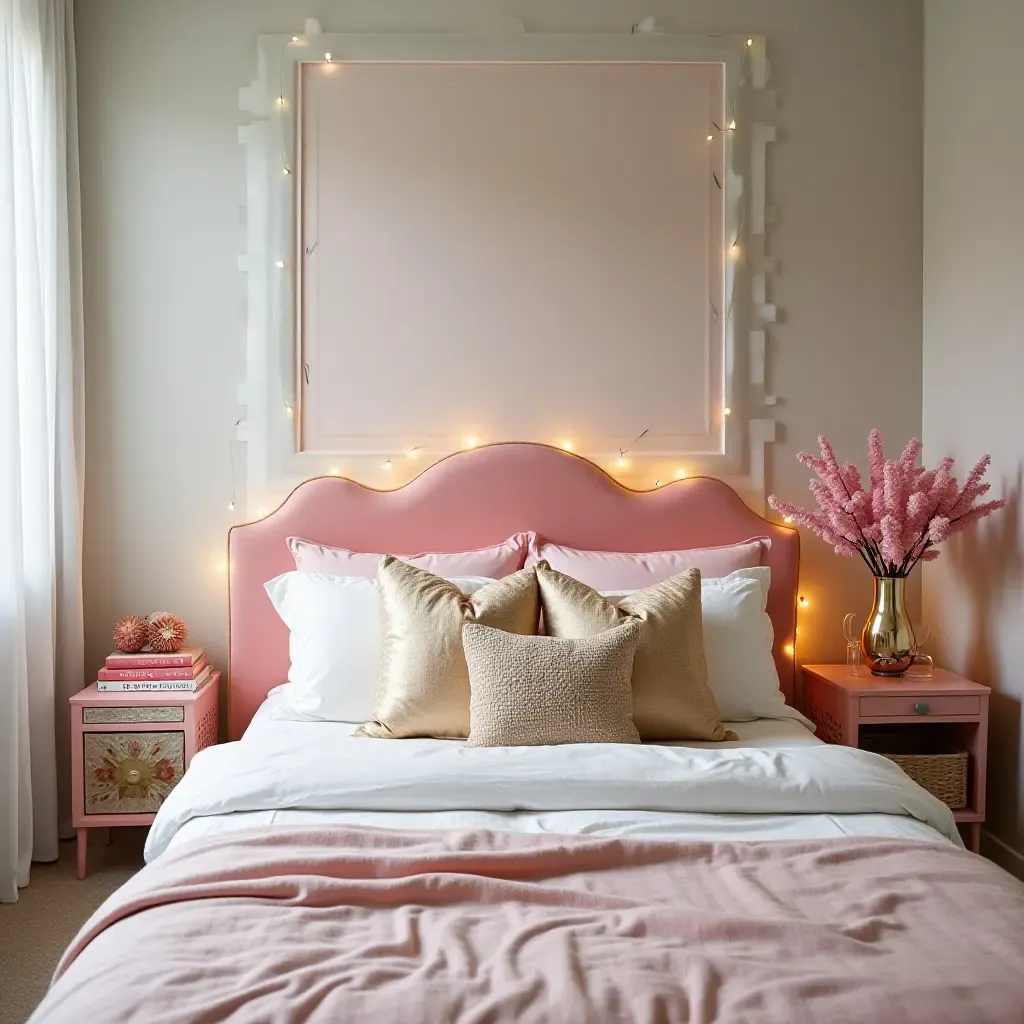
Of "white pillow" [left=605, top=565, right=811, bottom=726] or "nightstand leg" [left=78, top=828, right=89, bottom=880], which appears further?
"nightstand leg" [left=78, top=828, right=89, bottom=880]

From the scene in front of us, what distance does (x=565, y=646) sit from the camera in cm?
233

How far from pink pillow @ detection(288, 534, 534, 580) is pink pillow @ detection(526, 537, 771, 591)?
0.08 metres

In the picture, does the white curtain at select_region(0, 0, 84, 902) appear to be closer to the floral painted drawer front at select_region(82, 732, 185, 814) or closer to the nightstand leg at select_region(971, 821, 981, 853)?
the floral painted drawer front at select_region(82, 732, 185, 814)

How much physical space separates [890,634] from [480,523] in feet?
4.20

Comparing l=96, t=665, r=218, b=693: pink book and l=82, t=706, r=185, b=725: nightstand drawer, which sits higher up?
l=96, t=665, r=218, b=693: pink book

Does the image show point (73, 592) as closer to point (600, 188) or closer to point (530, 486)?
point (530, 486)

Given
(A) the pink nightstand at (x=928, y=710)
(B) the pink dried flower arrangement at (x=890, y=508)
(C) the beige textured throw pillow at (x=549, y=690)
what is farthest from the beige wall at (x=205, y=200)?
(C) the beige textured throw pillow at (x=549, y=690)

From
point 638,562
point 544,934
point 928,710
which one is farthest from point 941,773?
point 544,934

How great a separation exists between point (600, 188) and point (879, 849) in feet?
7.41

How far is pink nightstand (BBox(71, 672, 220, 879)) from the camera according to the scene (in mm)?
2891

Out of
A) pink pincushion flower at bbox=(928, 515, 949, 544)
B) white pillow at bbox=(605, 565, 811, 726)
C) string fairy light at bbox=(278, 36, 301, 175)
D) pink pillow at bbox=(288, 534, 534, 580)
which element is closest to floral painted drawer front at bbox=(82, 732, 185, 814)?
pink pillow at bbox=(288, 534, 534, 580)

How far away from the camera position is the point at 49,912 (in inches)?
106

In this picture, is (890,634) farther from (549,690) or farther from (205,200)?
(205,200)

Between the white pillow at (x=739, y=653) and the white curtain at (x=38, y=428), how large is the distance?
164cm
